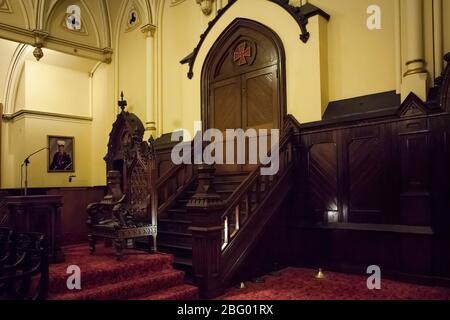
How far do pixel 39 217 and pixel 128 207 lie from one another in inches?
46.0

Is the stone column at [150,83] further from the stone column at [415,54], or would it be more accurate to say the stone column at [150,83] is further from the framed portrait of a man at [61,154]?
the stone column at [415,54]

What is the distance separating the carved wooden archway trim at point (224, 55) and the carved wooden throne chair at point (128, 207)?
2406 mm

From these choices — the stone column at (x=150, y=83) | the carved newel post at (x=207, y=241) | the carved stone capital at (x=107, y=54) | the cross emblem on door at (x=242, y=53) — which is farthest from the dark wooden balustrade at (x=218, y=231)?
the carved stone capital at (x=107, y=54)

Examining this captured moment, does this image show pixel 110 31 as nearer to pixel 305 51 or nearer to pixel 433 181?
pixel 305 51

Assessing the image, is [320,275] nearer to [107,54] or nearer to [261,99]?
[261,99]

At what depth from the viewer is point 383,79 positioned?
578 cm

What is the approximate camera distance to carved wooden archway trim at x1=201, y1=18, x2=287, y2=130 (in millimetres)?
6645

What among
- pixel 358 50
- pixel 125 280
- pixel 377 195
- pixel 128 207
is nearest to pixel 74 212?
pixel 128 207

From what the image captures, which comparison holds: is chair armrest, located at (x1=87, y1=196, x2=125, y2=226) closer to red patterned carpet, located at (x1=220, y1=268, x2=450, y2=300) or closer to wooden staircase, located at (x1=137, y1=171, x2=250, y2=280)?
wooden staircase, located at (x1=137, y1=171, x2=250, y2=280)

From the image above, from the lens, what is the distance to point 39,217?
188 inches

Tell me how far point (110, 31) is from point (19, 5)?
2.29 meters

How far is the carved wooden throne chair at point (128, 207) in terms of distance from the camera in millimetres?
5000

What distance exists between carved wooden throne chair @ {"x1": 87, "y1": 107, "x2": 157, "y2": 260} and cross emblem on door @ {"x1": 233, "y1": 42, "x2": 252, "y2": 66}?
9.19 ft

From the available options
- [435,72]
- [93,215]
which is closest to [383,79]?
[435,72]
